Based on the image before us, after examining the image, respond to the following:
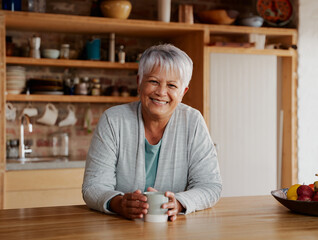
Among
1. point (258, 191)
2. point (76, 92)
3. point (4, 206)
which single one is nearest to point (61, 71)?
point (76, 92)

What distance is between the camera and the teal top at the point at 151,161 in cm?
217

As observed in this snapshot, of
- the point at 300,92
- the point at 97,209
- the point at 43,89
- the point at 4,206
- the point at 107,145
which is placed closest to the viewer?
the point at 97,209

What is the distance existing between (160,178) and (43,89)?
253 cm

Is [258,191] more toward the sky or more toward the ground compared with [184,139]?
more toward the ground

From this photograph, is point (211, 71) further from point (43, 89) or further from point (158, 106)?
point (158, 106)

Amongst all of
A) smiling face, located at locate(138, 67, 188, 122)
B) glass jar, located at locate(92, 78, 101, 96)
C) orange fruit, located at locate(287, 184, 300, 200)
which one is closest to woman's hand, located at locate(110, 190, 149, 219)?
smiling face, located at locate(138, 67, 188, 122)

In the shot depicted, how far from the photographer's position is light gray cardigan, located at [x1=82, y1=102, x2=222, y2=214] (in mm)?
2049

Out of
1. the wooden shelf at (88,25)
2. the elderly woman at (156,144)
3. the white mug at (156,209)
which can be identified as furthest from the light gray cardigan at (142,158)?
the wooden shelf at (88,25)

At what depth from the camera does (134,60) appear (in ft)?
15.5

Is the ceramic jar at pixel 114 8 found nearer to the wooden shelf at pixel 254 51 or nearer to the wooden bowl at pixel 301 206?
the wooden shelf at pixel 254 51

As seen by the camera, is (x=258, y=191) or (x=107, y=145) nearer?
(x=107, y=145)

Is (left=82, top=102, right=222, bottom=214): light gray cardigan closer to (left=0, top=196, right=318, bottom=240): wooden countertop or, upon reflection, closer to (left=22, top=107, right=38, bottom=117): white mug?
(left=0, top=196, right=318, bottom=240): wooden countertop

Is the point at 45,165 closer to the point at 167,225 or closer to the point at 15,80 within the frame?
the point at 15,80

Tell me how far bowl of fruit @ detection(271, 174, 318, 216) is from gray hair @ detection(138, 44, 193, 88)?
0.70 meters
